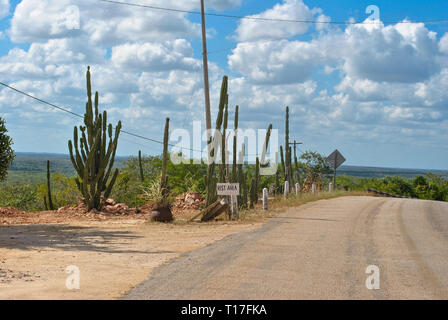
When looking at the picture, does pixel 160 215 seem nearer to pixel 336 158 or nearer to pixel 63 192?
pixel 63 192

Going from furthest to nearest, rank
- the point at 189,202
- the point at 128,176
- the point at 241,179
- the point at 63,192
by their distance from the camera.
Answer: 1. the point at 128,176
2. the point at 63,192
3. the point at 189,202
4. the point at 241,179

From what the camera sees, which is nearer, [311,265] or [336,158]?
[311,265]

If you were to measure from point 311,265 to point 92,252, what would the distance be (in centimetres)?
496

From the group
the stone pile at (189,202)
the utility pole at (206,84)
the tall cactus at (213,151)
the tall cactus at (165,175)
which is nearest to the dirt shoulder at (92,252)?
the tall cactus at (165,175)

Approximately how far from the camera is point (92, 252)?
1187 centimetres

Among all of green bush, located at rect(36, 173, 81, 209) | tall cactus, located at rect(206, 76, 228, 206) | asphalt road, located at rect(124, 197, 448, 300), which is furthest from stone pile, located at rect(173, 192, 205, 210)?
green bush, located at rect(36, 173, 81, 209)

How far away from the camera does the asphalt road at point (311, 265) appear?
7.73 meters

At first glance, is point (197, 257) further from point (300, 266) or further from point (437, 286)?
point (437, 286)

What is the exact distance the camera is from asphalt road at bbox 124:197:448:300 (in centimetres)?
773

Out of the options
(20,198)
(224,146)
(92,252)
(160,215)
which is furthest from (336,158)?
(92,252)

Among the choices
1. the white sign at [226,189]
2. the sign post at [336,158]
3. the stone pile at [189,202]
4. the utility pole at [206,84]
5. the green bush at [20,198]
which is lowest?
the green bush at [20,198]

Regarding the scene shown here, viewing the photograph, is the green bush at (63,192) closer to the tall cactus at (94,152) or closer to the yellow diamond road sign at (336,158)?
the tall cactus at (94,152)

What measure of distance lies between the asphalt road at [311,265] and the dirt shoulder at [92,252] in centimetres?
60

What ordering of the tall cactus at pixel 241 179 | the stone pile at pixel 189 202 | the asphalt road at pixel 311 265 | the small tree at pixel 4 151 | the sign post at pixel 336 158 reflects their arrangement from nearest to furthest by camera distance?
the asphalt road at pixel 311 265 → the small tree at pixel 4 151 → the tall cactus at pixel 241 179 → the stone pile at pixel 189 202 → the sign post at pixel 336 158
